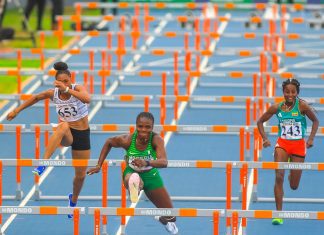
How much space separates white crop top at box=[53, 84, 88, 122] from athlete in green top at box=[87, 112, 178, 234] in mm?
1742

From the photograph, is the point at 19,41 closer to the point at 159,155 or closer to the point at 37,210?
the point at 159,155

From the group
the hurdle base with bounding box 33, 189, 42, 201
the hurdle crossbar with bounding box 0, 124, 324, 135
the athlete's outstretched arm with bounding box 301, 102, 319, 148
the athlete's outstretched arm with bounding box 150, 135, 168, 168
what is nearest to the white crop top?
the hurdle crossbar with bounding box 0, 124, 324, 135

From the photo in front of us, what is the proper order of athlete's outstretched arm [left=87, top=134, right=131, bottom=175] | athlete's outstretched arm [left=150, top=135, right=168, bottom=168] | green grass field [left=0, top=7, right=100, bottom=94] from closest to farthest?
1. athlete's outstretched arm [left=150, top=135, right=168, bottom=168]
2. athlete's outstretched arm [left=87, top=134, right=131, bottom=175]
3. green grass field [left=0, top=7, right=100, bottom=94]

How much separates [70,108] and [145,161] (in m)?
2.55

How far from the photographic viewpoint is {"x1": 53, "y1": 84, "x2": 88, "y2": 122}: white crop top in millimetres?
16078

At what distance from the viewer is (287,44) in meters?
32.2

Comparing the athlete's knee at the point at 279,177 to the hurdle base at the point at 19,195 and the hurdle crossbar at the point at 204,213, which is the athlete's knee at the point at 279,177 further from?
the hurdle base at the point at 19,195

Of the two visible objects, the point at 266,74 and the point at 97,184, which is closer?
the point at 97,184

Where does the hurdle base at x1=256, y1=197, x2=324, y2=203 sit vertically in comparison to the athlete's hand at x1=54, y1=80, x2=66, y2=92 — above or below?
below

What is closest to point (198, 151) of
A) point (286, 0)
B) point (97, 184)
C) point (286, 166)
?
point (97, 184)

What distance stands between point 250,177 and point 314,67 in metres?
10.2

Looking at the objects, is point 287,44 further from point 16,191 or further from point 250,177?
point 16,191

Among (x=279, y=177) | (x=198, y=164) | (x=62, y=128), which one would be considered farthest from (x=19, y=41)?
(x=198, y=164)

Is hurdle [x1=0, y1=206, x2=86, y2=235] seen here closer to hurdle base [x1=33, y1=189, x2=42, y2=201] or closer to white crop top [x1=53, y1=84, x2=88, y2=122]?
white crop top [x1=53, y1=84, x2=88, y2=122]
